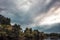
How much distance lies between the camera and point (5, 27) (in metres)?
183

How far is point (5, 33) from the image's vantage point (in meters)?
165

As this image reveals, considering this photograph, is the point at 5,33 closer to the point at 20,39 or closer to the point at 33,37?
the point at 20,39

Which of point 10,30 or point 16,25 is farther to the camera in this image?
point 16,25

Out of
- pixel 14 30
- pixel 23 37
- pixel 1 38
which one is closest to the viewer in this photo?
pixel 1 38

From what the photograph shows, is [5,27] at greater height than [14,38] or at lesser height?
greater

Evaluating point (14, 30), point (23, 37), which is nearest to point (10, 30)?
point (14, 30)

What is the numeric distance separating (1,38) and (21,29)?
3787 cm

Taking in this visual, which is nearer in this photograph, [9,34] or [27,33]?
[9,34]

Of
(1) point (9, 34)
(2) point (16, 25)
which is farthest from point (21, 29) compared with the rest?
(1) point (9, 34)

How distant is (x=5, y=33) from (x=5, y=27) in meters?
19.1

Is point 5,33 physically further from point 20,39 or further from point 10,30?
point 20,39

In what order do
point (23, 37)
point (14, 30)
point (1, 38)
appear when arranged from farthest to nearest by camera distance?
point (23, 37), point (14, 30), point (1, 38)

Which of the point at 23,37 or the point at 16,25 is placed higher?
the point at 16,25

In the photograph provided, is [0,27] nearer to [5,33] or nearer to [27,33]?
[5,33]
